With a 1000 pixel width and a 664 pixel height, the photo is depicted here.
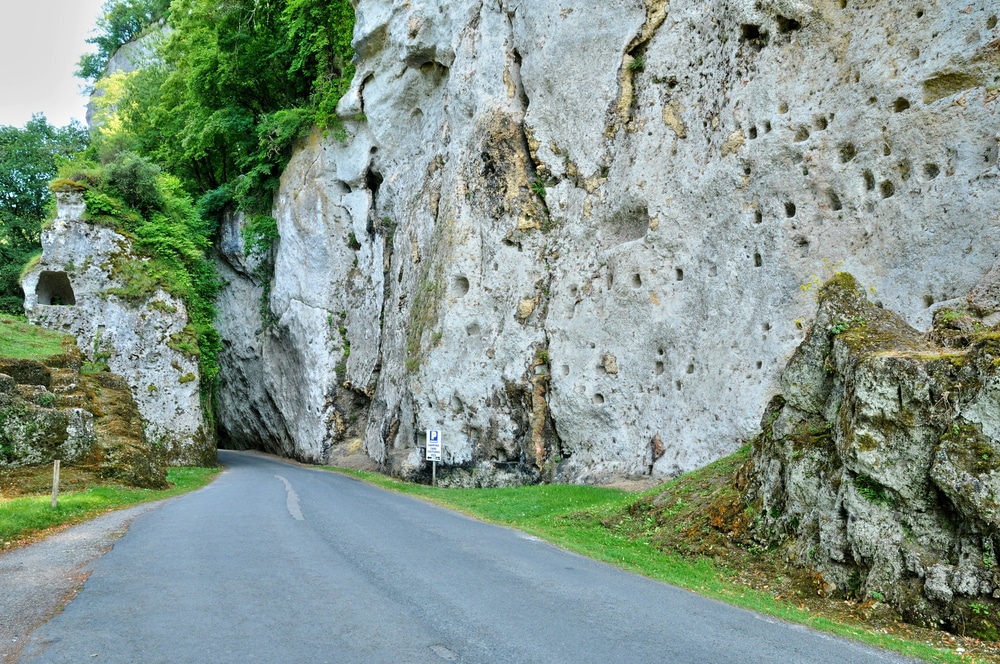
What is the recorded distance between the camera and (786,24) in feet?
56.1

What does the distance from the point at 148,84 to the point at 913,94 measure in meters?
50.4

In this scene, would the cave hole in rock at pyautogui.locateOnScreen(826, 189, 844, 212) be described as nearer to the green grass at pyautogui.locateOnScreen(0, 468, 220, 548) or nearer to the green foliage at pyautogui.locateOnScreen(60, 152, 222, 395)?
the green grass at pyautogui.locateOnScreen(0, 468, 220, 548)

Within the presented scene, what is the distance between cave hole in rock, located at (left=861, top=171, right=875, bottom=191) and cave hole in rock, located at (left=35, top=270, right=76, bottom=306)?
102 ft

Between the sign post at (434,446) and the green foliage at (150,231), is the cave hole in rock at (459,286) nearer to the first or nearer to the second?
the sign post at (434,446)

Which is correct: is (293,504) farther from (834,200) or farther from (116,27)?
(116,27)

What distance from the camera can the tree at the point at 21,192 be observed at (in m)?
40.9

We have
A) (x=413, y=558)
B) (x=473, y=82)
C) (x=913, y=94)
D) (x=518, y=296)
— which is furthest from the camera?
(x=473, y=82)

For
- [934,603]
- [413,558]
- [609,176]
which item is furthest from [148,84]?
[934,603]

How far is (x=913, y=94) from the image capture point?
1432 cm

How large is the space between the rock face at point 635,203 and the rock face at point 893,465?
4.87 metres

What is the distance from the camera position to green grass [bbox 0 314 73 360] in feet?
70.6

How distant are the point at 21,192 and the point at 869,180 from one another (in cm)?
4857

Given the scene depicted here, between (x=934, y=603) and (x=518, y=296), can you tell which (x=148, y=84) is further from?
(x=934, y=603)

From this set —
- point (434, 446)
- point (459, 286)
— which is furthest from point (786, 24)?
point (434, 446)
